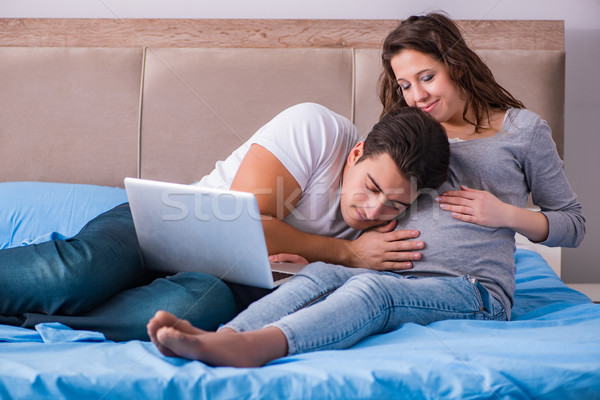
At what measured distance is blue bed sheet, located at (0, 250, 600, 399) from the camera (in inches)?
27.8

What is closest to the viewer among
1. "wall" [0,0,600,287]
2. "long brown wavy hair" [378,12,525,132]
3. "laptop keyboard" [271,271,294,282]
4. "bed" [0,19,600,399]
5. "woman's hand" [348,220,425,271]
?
"laptop keyboard" [271,271,294,282]

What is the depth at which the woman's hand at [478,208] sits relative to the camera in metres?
1.16

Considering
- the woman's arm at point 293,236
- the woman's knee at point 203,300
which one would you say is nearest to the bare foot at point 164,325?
the woman's knee at point 203,300

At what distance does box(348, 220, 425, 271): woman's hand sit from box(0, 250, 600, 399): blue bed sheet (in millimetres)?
301

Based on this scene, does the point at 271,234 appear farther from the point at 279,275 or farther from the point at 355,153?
the point at 355,153

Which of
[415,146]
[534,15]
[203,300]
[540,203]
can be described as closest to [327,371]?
[203,300]

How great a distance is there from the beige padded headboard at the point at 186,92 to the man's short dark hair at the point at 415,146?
2.95 feet

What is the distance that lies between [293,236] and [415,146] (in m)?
0.33

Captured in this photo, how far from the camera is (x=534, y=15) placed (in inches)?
86.4

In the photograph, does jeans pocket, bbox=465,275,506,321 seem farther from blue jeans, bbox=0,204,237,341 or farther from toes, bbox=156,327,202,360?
toes, bbox=156,327,202,360

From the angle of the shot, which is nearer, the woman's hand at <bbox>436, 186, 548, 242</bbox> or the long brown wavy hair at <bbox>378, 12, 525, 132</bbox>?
the woman's hand at <bbox>436, 186, 548, 242</bbox>

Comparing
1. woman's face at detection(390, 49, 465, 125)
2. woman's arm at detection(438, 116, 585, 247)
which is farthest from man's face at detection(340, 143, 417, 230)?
woman's face at detection(390, 49, 465, 125)

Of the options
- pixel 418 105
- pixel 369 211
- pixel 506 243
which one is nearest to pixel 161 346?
pixel 369 211

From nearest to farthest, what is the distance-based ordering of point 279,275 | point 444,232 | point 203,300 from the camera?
1. point 203,300
2. point 279,275
3. point 444,232
